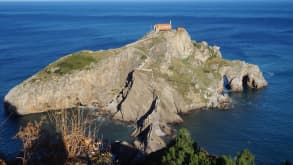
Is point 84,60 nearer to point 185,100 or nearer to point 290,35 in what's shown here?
point 185,100

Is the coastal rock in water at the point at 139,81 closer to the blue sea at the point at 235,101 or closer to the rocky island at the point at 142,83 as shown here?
A: the rocky island at the point at 142,83

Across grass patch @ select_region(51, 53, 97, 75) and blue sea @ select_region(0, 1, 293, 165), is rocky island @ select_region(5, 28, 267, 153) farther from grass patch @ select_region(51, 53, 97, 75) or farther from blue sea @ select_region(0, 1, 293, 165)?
blue sea @ select_region(0, 1, 293, 165)

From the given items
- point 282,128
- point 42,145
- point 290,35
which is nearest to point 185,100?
point 282,128

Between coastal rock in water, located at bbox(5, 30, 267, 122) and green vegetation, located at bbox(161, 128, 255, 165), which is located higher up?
coastal rock in water, located at bbox(5, 30, 267, 122)

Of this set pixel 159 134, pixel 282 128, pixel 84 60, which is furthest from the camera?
pixel 84 60

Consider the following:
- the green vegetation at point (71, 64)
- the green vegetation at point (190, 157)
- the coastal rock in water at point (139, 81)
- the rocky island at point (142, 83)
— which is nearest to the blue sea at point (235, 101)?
the rocky island at point (142, 83)

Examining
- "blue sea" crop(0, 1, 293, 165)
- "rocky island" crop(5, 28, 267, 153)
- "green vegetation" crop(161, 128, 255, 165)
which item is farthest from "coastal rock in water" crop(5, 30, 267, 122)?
"green vegetation" crop(161, 128, 255, 165)
